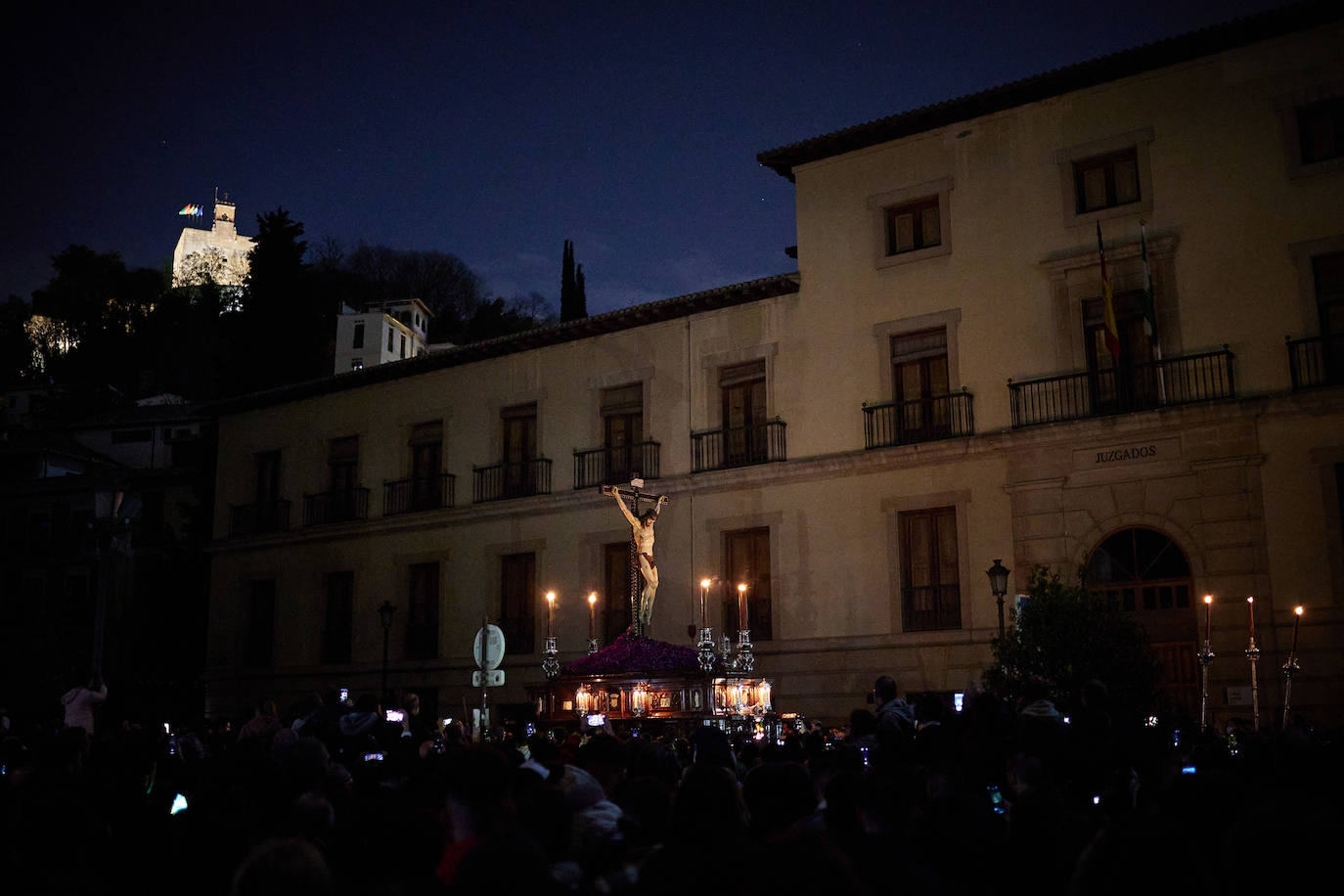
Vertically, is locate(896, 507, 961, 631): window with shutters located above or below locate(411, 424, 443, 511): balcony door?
below

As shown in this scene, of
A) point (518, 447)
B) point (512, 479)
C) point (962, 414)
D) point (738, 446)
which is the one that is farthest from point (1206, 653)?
point (518, 447)

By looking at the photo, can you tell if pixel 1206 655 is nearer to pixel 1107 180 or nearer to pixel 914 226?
pixel 1107 180

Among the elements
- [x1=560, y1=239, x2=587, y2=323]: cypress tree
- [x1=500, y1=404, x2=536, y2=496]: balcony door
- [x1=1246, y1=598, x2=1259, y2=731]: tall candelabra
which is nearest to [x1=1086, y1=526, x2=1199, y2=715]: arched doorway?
[x1=1246, y1=598, x2=1259, y2=731]: tall candelabra

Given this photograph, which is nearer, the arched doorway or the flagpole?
the arched doorway

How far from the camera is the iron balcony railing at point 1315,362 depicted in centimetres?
2164

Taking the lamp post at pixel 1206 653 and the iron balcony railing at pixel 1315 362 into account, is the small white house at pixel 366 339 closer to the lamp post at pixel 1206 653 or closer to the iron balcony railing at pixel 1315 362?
the lamp post at pixel 1206 653

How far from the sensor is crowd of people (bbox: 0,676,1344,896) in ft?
11.5

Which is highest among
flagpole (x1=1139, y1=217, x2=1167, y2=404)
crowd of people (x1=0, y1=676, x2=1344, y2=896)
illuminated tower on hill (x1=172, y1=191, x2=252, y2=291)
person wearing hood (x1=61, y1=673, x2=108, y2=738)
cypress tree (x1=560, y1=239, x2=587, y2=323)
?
illuminated tower on hill (x1=172, y1=191, x2=252, y2=291)

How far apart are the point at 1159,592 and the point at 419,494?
1895 centimetres

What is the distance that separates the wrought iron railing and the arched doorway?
2.62 meters

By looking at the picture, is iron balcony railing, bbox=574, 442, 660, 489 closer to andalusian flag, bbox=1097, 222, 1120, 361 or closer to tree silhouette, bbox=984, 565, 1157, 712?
andalusian flag, bbox=1097, 222, 1120, 361

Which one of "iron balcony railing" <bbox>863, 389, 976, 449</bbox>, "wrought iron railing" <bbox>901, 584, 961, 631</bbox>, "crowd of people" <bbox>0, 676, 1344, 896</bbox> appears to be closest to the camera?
"crowd of people" <bbox>0, 676, 1344, 896</bbox>

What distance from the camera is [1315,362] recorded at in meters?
21.7

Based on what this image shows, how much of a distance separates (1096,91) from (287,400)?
23775 mm
